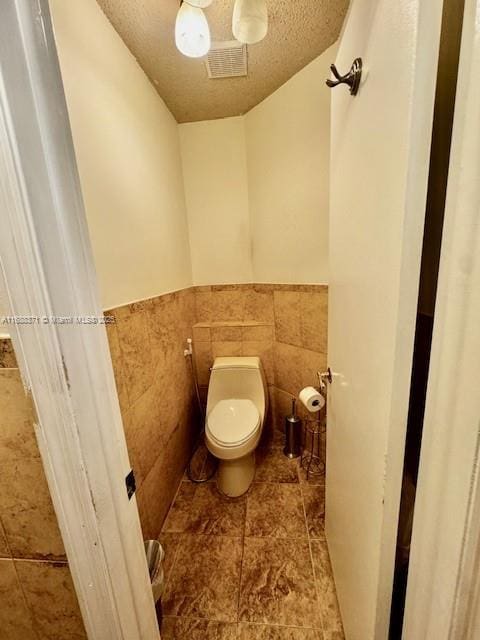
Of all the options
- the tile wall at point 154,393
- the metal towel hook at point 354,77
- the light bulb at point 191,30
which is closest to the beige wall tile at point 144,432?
the tile wall at point 154,393

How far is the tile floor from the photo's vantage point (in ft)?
3.08

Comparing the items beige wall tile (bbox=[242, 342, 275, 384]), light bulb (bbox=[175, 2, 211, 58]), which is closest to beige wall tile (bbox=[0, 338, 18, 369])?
light bulb (bbox=[175, 2, 211, 58])

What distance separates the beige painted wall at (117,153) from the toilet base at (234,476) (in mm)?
1123

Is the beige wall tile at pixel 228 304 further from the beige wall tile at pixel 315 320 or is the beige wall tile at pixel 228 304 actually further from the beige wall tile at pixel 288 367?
the beige wall tile at pixel 315 320

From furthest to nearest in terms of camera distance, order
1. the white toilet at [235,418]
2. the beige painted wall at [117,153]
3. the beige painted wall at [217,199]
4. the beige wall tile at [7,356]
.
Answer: the beige painted wall at [217,199] < the white toilet at [235,418] < the beige painted wall at [117,153] < the beige wall tile at [7,356]

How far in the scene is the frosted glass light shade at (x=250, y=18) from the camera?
902mm

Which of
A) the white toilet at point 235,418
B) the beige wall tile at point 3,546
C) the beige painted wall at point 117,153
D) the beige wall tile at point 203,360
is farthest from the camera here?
the beige wall tile at point 203,360

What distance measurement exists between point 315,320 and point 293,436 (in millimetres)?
870

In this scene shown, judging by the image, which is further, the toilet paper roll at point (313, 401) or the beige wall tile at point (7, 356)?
the toilet paper roll at point (313, 401)

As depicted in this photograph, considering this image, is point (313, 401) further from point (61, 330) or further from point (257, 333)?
point (61, 330)

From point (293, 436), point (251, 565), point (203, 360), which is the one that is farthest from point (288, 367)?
point (251, 565)

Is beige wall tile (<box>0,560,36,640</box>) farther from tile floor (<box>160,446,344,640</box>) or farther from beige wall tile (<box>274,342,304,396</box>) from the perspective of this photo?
beige wall tile (<box>274,342,304,396</box>)

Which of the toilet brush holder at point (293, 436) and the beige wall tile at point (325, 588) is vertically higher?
the toilet brush holder at point (293, 436)

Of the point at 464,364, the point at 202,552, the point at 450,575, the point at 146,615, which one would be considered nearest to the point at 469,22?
the point at 464,364
